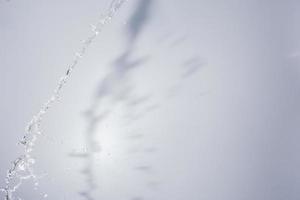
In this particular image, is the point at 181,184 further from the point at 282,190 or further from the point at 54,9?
the point at 54,9

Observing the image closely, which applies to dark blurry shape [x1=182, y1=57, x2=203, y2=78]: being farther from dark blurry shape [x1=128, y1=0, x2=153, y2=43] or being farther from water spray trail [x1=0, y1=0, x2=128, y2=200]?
water spray trail [x1=0, y1=0, x2=128, y2=200]

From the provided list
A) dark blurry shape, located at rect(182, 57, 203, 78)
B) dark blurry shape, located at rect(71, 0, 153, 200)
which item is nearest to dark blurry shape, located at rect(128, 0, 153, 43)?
dark blurry shape, located at rect(71, 0, 153, 200)

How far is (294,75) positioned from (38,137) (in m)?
1.10

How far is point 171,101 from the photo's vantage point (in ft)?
5.39

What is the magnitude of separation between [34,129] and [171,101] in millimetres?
610

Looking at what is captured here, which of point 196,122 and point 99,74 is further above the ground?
point 99,74

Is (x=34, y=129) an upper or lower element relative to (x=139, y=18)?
lower

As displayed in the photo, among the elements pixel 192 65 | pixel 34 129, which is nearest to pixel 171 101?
pixel 192 65

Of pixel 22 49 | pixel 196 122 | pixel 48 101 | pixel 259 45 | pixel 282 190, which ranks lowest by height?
pixel 282 190

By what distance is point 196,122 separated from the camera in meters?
1.65

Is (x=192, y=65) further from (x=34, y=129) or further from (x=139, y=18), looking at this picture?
(x=34, y=129)

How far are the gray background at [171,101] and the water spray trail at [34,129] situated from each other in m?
0.03

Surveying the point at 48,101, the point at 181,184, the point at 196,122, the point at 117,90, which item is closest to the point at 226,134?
the point at 196,122

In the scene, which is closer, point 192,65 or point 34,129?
point 192,65
